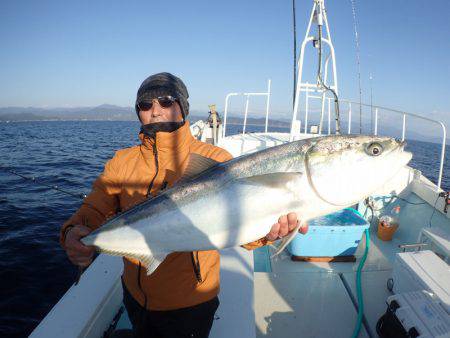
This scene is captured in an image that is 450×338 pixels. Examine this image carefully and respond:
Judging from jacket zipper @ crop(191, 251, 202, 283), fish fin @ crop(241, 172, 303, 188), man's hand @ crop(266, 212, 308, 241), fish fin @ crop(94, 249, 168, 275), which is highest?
fish fin @ crop(241, 172, 303, 188)

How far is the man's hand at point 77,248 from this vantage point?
2.27 m

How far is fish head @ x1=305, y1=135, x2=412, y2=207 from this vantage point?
214 cm

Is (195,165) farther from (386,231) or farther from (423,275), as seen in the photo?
(386,231)

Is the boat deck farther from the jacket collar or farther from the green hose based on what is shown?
the jacket collar

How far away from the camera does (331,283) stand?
479cm

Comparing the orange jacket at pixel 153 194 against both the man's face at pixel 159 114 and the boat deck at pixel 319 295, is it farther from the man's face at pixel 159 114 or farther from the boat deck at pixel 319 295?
the boat deck at pixel 319 295

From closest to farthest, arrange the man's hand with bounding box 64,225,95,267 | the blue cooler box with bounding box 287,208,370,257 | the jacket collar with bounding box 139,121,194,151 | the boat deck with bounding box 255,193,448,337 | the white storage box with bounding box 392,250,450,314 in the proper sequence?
the man's hand with bounding box 64,225,95,267 → the jacket collar with bounding box 139,121,194,151 → the white storage box with bounding box 392,250,450,314 → the boat deck with bounding box 255,193,448,337 → the blue cooler box with bounding box 287,208,370,257

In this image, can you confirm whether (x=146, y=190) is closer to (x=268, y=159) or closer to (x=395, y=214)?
(x=268, y=159)

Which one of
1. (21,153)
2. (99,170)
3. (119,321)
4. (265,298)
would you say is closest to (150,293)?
(119,321)

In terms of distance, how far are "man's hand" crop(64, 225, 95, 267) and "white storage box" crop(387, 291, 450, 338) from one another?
10.8 feet

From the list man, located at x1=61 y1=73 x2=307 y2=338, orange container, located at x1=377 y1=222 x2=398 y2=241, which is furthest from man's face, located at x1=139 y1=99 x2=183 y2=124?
orange container, located at x1=377 y1=222 x2=398 y2=241

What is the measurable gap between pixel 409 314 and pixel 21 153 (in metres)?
29.8

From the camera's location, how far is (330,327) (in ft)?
12.7

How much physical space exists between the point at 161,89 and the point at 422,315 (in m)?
3.66
